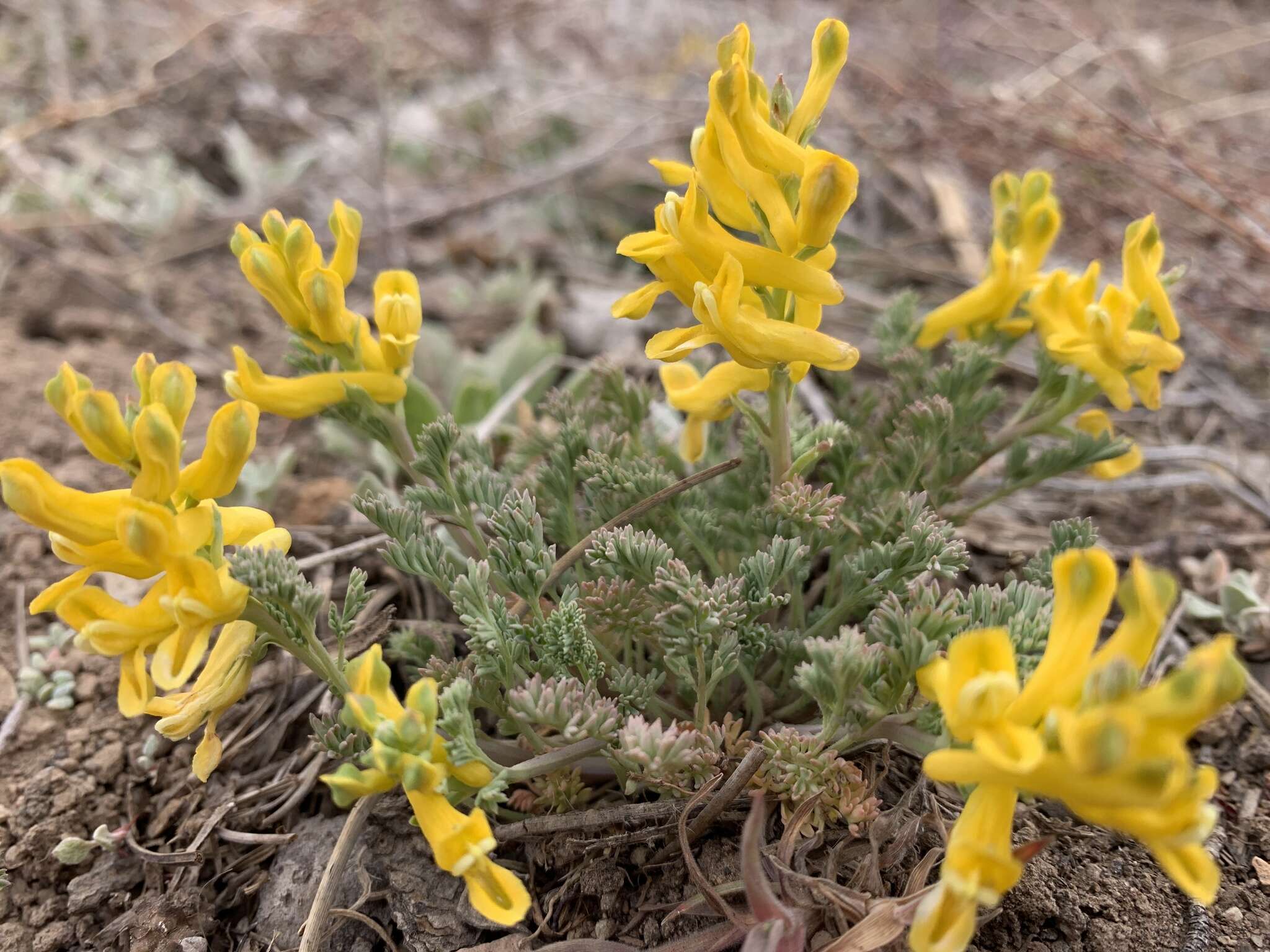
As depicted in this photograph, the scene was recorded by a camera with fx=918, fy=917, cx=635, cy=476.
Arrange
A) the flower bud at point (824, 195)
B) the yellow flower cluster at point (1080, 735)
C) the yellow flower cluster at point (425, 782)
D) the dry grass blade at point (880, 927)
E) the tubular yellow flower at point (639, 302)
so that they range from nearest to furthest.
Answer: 1. the yellow flower cluster at point (1080, 735)
2. the yellow flower cluster at point (425, 782)
3. the dry grass blade at point (880, 927)
4. the flower bud at point (824, 195)
5. the tubular yellow flower at point (639, 302)

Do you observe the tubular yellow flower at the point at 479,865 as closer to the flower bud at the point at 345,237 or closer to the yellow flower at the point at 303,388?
the yellow flower at the point at 303,388

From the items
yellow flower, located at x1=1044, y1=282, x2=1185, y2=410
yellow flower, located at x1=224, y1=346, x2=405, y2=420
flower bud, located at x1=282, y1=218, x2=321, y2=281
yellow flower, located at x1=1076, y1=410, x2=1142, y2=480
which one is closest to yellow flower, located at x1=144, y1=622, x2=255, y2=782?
yellow flower, located at x1=224, y1=346, x2=405, y2=420

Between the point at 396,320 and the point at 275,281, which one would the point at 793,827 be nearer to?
the point at 396,320

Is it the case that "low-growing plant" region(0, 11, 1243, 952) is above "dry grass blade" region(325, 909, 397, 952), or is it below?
above

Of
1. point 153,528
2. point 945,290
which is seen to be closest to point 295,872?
point 153,528

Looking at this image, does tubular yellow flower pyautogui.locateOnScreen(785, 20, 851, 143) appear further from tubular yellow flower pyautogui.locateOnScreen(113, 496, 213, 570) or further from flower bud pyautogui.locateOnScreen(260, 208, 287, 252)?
tubular yellow flower pyautogui.locateOnScreen(113, 496, 213, 570)

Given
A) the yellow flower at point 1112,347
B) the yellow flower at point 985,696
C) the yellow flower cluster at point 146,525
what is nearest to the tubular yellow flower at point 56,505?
the yellow flower cluster at point 146,525

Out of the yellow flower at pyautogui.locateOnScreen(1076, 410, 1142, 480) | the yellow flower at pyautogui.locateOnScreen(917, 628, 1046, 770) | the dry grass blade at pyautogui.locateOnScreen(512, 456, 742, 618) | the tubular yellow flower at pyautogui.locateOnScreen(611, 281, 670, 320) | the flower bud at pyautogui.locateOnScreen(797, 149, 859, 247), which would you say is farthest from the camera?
the yellow flower at pyautogui.locateOnScreen(1076, 410, 1142, 480)
